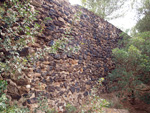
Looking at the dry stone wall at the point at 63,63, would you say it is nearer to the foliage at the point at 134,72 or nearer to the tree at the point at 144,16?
the foliage at the point at 134,72

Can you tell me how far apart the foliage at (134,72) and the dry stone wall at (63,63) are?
0.99 m

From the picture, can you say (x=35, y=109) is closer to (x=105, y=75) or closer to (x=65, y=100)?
(x=65, y=100)

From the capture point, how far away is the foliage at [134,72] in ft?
17.9

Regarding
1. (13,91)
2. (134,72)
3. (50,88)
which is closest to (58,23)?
(50,88)

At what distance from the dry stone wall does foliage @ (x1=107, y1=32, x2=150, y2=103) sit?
38.9 inches

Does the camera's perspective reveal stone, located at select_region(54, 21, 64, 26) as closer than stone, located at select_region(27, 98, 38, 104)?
No

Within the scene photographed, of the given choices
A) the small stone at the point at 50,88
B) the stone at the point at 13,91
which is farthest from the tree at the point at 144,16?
the stone at the point at 13,91

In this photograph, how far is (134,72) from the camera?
5.73 m

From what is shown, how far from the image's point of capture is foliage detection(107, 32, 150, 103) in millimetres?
5460

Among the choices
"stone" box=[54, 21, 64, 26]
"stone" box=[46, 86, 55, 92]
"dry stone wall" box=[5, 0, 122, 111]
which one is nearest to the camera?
"dry stone wall" box=[5, 0, 122, 111]

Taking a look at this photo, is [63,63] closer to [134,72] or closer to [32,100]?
[32,100]

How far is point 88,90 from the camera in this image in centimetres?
535

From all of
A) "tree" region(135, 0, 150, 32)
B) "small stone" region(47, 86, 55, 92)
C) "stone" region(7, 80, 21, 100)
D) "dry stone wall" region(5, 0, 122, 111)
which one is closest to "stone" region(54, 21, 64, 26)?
"dry stone wall" region(5, 0, 122, 111)

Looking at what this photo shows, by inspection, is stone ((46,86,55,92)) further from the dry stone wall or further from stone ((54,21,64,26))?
stone ((54,21,64,26))
